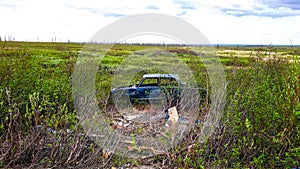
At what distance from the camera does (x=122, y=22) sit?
17.2 feet

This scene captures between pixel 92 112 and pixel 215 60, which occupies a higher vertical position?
pixel 215 60

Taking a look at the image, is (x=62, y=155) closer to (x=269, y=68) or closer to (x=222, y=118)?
(x=222, y=118)

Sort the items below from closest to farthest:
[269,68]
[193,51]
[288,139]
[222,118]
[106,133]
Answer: [288,139], [106,133], [222,118], [269,68], [193,51]

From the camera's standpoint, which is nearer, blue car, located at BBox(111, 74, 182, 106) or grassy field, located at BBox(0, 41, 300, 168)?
grassy field, located at BBox(0, 41, 300, 168)

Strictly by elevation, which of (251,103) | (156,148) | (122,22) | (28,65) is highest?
(122,22)

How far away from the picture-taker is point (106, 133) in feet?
13.7

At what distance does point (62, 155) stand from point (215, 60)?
122 inches

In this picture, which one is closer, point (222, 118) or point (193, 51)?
point (222, 118)

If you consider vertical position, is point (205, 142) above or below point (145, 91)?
below

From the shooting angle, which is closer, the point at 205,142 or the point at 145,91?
the point at 205,142

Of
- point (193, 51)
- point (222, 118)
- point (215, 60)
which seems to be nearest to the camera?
point (222, 118)

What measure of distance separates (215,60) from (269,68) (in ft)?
4.15

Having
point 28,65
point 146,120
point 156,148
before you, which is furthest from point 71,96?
point 156,148

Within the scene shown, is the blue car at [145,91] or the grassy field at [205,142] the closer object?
the grassy field at [205,142]
